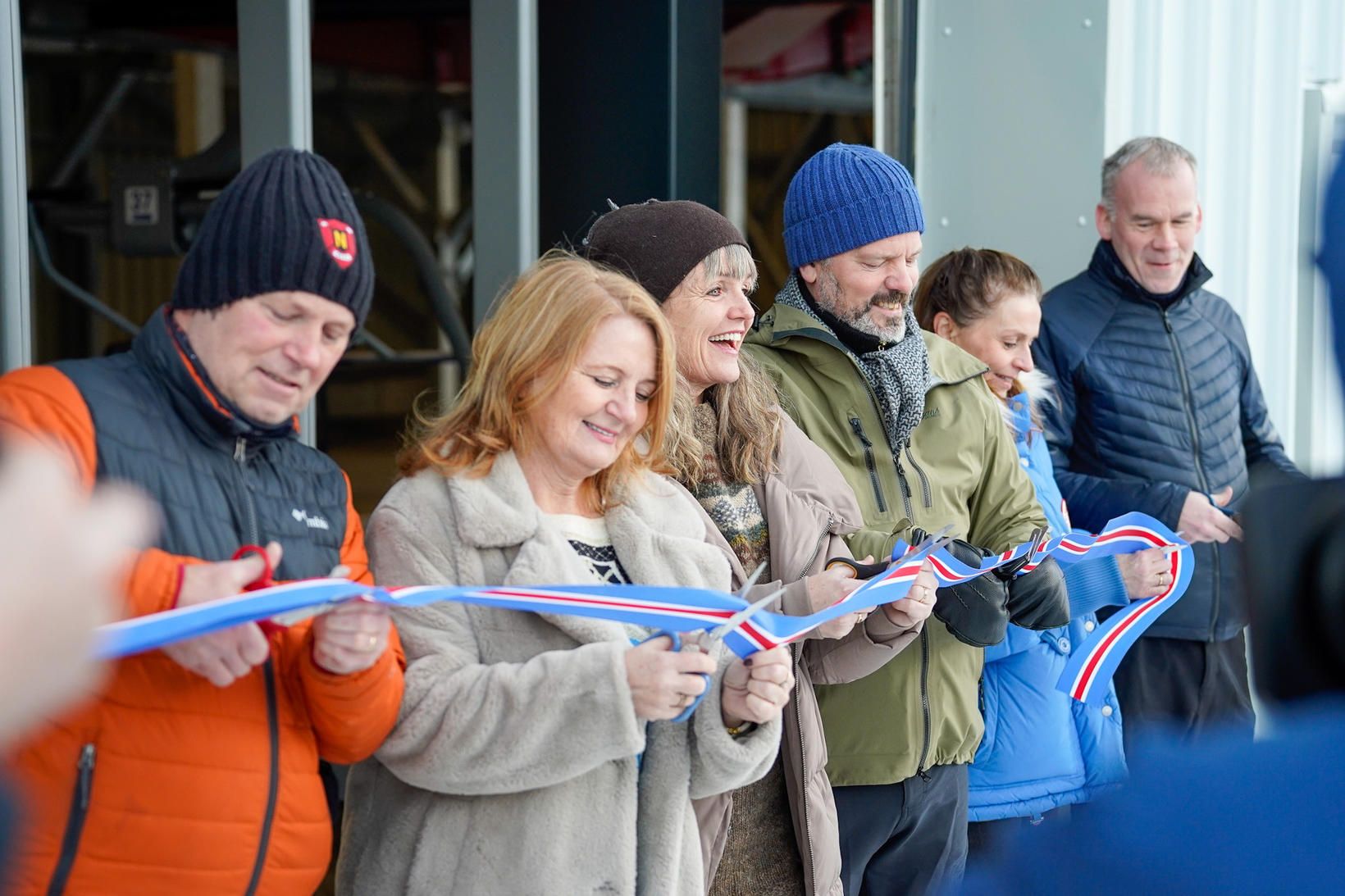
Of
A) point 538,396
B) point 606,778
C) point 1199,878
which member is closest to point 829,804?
point 606,778

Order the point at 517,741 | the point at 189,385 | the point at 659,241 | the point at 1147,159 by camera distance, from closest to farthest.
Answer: the point at 189,385, the point at 517,741, the point at 659,241, the point at 1147,159

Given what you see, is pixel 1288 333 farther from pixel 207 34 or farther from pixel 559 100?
pixel 207 34

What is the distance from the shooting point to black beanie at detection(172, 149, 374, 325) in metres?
1.94

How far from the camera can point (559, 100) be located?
4715mm

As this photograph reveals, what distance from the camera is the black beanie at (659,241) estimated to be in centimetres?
278

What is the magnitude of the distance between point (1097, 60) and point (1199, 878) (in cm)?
486

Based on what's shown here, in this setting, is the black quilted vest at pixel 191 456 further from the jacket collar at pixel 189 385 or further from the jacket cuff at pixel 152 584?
the jacket cuff at pixel 152 584

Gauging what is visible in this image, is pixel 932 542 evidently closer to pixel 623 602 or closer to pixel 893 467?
pixel 893 467

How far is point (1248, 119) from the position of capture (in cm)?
564

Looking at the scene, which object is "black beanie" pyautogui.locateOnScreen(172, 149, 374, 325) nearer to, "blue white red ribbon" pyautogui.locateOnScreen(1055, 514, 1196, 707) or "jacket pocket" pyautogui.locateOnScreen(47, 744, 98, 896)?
"jacket pocket" pyautogui.locateOnScreen(47, 744, 98, 896)

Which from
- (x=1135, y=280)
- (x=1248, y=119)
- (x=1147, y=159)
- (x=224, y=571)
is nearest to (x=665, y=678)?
(x=224, y=571)

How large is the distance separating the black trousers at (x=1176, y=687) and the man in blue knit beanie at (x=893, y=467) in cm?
104

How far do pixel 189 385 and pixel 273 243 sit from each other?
0.21 m

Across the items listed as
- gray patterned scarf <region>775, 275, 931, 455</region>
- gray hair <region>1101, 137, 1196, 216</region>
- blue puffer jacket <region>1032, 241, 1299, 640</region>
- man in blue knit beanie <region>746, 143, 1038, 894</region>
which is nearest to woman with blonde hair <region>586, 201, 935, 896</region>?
man in blue knit beanie <region>746, 143, 1038, 894</region>
